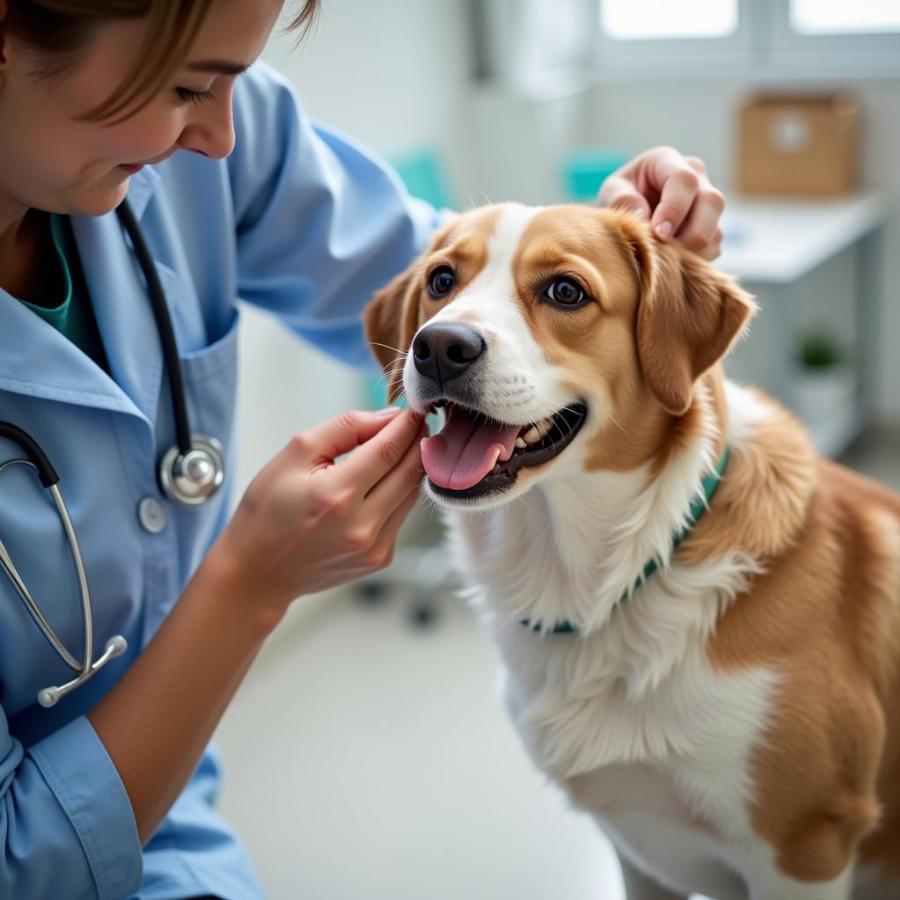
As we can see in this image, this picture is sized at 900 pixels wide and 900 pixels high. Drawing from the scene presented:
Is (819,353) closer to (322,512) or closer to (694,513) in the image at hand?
(694,513)

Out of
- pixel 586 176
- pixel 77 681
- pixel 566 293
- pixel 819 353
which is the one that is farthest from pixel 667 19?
pixel 77 681

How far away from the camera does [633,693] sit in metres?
1.19

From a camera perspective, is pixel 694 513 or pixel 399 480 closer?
pixel 399 480

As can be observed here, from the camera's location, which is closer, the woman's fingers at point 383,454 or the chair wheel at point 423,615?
the woman's fingers at point 383,454

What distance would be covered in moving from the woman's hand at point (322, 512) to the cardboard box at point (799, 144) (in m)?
2.50

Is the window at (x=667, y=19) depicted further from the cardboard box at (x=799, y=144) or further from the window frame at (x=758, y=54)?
the cardboard box at (x=799, y=144)

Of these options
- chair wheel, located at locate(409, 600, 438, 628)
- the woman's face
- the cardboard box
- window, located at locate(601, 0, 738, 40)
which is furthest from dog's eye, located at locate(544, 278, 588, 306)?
window, located at locate(601, 0, 738, 40)

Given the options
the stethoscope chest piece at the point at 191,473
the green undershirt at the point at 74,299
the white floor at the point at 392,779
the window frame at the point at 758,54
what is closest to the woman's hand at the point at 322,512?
the stethoscope chest piece at the point at 191,473

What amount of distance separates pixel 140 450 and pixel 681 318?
1.87 feet

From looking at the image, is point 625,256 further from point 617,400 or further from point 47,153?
point 47,153

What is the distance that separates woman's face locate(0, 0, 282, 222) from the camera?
0.90 m

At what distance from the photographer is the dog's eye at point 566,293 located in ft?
3.78

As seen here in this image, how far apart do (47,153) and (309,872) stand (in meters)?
1.42

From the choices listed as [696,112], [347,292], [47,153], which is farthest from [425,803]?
[696,112]
